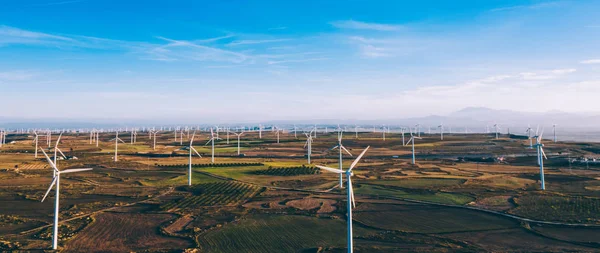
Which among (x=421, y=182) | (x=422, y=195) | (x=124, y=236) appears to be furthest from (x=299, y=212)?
(x=421, y=182)

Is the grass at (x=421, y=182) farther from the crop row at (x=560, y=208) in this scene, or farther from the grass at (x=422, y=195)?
the crop row at (x=560, y=208)

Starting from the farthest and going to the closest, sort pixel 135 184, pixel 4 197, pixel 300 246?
pixel 135 184 < pixel 4 197 < pixel 300 246

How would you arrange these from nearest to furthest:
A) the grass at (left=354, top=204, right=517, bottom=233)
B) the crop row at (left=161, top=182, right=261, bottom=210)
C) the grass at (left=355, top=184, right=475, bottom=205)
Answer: the grass at (left=354, top=204, right=517, bottom=233), the crop row at (left=161, top=182, right=261, bottom=210), the grass at (left=355, top=184, right=475, bottom=205)

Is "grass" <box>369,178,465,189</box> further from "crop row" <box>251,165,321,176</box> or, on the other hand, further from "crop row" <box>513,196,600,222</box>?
"crop row" <box>251,165,321,176</box>

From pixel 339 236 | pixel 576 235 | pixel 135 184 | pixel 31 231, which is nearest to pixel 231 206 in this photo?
pixel 339 236

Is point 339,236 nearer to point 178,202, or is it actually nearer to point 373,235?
point 373,235

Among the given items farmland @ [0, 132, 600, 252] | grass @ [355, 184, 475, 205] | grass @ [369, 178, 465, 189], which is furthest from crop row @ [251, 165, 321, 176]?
grass @ [355, 184, 475, 205]
